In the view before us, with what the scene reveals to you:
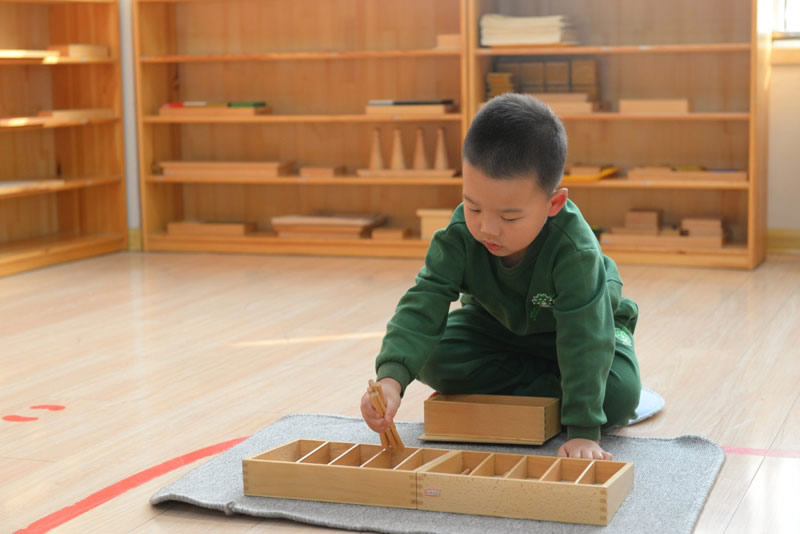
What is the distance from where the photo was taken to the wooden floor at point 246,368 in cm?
160

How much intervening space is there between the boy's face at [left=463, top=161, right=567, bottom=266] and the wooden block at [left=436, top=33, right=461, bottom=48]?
2.56 m

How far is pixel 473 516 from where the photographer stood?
1.43 meters

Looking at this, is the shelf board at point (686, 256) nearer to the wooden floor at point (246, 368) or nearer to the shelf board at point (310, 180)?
the wooden floor at point (246, 368)

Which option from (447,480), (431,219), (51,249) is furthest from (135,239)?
(447,480)

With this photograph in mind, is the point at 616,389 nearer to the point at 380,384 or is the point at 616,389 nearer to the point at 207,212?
the point at 380,384

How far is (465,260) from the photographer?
67.3 inches

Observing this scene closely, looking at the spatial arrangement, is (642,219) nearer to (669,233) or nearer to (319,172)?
(669,233)

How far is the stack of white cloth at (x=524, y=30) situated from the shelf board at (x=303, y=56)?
0.14 meters

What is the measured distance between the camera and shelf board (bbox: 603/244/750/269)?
3748 mm

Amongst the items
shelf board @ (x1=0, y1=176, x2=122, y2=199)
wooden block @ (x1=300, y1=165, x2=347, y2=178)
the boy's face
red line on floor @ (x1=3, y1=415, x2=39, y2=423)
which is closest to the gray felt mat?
the boy's face

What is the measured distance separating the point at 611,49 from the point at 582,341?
242 cm

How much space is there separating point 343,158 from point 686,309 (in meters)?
1.88

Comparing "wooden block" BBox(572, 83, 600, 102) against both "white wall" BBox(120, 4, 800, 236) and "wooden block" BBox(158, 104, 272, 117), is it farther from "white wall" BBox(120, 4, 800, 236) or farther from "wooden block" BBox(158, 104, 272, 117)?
"wooden block" BBox(158, 104, 272, 117)

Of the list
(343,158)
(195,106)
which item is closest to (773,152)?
(343,158)
